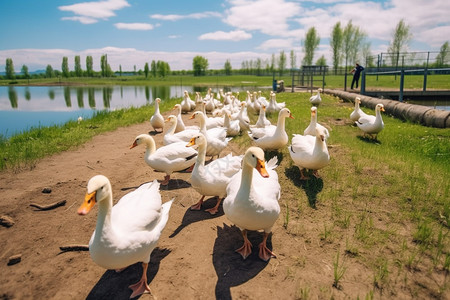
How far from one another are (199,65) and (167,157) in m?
107

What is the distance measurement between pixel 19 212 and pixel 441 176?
8100 mm

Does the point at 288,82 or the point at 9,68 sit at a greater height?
the point at 9,68

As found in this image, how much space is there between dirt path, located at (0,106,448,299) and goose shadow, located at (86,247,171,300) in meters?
0.01

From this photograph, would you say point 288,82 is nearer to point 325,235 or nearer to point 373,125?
point 373,125

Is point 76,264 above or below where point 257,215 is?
below

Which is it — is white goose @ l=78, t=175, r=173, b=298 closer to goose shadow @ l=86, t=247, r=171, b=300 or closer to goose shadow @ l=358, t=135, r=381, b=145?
goose shadow @ l=86, t=247, r=171, b=300

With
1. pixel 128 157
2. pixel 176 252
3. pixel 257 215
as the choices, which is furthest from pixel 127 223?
pixel 128 157

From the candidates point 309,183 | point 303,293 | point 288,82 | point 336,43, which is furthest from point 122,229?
point 336,43

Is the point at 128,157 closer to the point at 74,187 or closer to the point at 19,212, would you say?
the point at 74,187

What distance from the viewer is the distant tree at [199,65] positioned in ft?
347

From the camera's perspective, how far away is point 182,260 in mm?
3590

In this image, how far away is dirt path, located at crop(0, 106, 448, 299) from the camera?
311 centimetres

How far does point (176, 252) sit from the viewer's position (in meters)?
3.76

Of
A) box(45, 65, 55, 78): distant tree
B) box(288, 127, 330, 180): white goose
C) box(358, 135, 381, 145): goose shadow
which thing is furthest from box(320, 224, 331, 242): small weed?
box(45, 65, 55, 78): distant tree
